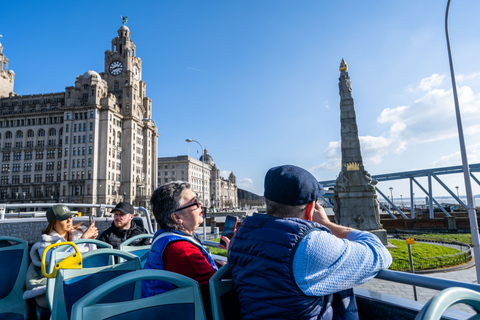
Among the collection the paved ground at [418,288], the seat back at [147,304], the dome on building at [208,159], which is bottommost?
the paved ground at [418,288]

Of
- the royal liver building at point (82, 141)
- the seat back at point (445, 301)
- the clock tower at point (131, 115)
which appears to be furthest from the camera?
the clock tower at point (131, 115)

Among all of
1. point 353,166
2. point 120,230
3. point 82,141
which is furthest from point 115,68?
point 120,230

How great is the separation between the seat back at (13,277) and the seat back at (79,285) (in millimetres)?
1427

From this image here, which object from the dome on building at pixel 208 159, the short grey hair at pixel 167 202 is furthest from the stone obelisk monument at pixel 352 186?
the dome on building at pixel 208 159

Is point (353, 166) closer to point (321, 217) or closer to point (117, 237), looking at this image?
point (117, 237)

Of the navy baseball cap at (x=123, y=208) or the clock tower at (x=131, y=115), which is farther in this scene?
the clock tower at (x=131, y=115)

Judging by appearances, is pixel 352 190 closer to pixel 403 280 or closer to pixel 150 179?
pixel 403 280

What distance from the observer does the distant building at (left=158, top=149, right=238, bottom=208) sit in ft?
381

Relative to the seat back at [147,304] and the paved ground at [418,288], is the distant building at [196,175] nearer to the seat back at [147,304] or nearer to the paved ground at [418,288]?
the paved ground at [418,288]

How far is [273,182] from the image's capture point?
6.88 ft

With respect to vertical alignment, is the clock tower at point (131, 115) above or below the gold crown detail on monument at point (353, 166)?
above

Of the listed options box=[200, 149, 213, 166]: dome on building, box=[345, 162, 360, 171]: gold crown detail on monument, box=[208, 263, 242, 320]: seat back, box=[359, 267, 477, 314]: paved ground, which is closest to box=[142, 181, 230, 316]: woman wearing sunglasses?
box=[208, 263, 242, 320]: seat back

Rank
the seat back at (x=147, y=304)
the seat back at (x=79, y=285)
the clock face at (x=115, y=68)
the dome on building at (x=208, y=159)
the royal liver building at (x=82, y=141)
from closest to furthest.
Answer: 1. the seat back at (x=147, y=304)
2. the seat back at (x=79, y=285)
3. the royal liver building at (x=82, y=141)
4. the clock face at (x=115, y=68)
5. the dome on building at (x=208, y=159)

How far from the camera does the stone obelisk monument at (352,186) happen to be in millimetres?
19156
